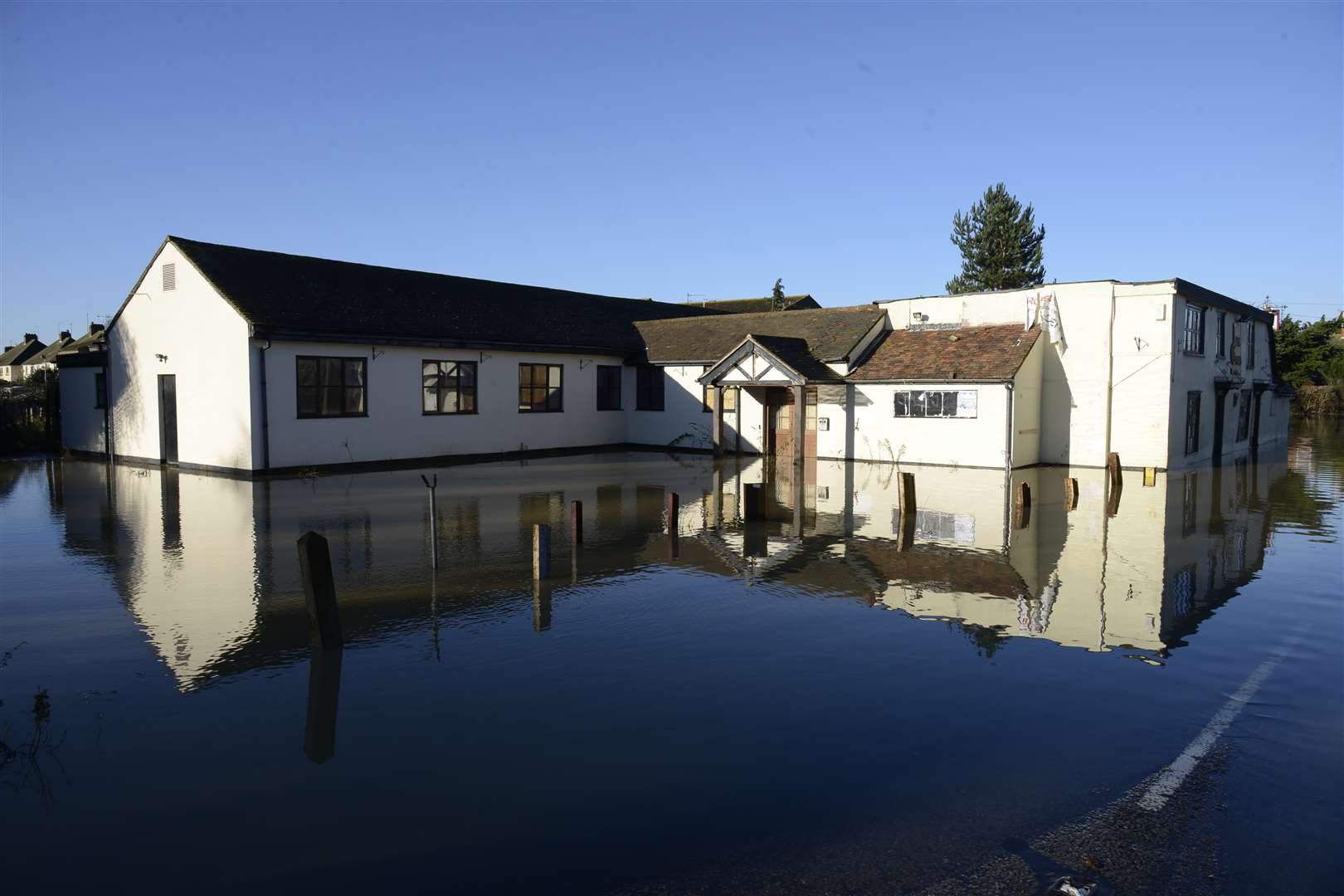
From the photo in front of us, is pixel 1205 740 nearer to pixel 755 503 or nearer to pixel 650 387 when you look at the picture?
pixel 755 503

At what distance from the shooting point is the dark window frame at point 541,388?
2736cm

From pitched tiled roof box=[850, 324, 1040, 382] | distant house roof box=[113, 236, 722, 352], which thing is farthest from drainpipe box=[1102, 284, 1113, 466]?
distant house roof box=[113, 236, 722, 352]

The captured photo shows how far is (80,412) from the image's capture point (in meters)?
27.3

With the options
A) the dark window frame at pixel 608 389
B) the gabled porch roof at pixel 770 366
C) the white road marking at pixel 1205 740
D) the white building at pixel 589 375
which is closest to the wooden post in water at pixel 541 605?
the white road marking at pixel 1205 740

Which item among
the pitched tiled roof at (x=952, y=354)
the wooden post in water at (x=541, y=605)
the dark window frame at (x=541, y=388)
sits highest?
the pitched tiled roof at (x=952, y=354)

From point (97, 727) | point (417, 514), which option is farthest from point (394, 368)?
point (97, 727)

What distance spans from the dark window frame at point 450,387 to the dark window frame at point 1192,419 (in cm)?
1983

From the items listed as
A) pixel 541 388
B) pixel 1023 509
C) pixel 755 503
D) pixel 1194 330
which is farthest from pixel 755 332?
pixel 755 503

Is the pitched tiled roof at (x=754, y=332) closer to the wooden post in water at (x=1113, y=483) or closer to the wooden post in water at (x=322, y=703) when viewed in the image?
the wooden post in water at (x=1113, y=483)

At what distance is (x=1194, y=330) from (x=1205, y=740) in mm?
23213

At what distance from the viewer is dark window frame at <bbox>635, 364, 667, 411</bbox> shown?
30750 mm

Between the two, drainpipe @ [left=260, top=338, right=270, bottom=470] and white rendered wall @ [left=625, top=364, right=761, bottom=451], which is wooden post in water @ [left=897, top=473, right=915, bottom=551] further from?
drainpipe @ [left=260, top=338, right=270, bottom=470]

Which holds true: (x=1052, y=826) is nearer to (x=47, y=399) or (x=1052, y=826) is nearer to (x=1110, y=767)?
(x=1110, y=767)

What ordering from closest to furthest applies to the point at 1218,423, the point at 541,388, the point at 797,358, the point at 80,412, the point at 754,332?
the point at 797,358, the point at 80,412, the point at 541,388, the point at 1218,423, the point at 754,332
